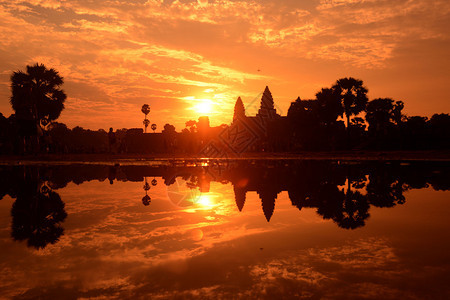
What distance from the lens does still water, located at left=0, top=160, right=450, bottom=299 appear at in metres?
4.43

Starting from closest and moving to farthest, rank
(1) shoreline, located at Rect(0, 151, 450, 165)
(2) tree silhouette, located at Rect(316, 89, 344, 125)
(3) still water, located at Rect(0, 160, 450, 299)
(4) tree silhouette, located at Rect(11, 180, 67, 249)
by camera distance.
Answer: (3) still water, located at Rect(0, 160, 450, 299) < (4) tree silhouette, located at Rect(11, 180, 67, 249) < (1) shoreline, located at Rect(0, 151, 450, 165) < (2) tree silhouette, located at Rect(316, 89, 344, 125)

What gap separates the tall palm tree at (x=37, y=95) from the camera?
45.1 m

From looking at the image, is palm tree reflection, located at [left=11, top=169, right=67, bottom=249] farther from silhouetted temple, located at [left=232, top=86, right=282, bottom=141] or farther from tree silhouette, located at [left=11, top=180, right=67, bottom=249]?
silhouetted temple, located at [left=232, top=86, right=282, bottom=141]

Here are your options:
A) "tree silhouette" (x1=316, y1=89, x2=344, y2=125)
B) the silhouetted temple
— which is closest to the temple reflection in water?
"tree silhouette" (x1=316, y1=89, x2=344, y2=125)

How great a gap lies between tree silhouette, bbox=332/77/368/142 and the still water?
50.4 meters

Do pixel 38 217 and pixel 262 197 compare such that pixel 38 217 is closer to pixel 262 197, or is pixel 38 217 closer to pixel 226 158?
pixel 262 197

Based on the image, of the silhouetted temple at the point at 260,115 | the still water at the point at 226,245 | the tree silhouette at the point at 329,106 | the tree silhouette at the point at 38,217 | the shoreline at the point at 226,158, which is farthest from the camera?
the silhouetted temple at the point at 260,115

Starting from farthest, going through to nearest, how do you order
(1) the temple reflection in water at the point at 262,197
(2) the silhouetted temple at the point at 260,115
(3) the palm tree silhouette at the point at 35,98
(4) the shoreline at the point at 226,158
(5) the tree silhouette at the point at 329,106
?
(2) the silhouetted temple at the point at 260,115 → (5) the tree silhouette at the point at 329,106 → (3) the palm tree silhouette at the point at 35,98 → (4) the shoreline at the point at 226,158 → (1) the temple reflection in water at the point at 262,197

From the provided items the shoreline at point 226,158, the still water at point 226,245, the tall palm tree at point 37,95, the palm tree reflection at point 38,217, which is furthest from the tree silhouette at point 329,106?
the palm tree reflection at point 38,217

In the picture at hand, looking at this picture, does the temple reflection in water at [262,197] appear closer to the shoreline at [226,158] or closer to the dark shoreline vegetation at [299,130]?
the shoreline at [226,158]

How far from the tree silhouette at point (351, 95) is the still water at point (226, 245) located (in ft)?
165

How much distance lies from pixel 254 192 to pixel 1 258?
8595 mm

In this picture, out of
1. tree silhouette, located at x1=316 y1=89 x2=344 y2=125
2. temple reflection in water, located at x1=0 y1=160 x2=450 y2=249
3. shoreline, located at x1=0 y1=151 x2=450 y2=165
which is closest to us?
temple reflection in water, located at x1=0 y1=160 x2=450 y2=249

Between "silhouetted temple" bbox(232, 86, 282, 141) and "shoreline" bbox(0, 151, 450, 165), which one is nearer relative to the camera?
"shoreline" bbox(0, 151, 450, 165)
